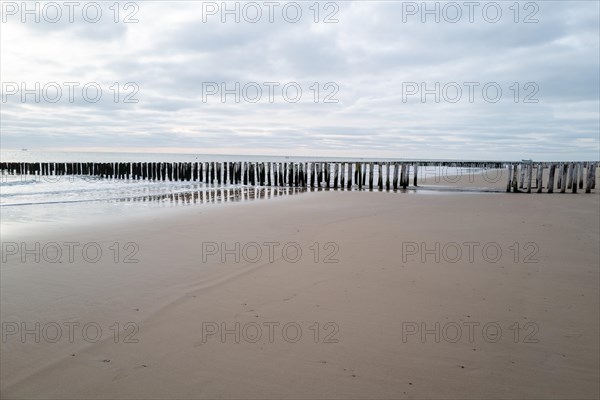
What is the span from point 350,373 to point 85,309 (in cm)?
273

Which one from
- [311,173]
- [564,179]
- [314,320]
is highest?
[311,173]

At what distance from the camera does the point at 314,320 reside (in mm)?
3768

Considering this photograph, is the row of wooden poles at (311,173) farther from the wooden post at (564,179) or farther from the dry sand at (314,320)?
the dry sand at (314,320)

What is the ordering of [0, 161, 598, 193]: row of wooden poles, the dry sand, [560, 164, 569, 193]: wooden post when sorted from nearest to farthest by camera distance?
1. the dry sand
2. [560, 164, 569, 193]: wooden post
3. [0, 161, 598, 193]: row of wooden poles

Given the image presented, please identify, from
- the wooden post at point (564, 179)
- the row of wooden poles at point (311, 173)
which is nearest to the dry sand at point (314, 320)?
the wooden post at point (564, 179)

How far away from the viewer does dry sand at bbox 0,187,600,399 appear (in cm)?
277

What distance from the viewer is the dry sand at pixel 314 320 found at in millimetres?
2766

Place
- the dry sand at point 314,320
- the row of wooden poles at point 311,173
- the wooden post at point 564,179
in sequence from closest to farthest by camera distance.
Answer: the dry sand at point 314,320
the wooden post at point 564,179
the row of wooden poles at point 311,173

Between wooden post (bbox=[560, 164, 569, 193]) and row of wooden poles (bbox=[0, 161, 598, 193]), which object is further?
row of wooden poles (bbox=[0, 161, 598, 193])

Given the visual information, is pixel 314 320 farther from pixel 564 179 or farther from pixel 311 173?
pixel 311 173

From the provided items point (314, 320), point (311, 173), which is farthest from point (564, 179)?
→ point (314, 320)

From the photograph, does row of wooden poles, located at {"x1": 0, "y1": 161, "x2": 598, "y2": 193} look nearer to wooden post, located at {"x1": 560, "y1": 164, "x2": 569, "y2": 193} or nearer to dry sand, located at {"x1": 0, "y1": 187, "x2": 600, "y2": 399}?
wooden post, located at {"x1": 560, "y1": 164, "x2": 569, "y2": 193}

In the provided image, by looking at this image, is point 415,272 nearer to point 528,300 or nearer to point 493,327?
point 528,300

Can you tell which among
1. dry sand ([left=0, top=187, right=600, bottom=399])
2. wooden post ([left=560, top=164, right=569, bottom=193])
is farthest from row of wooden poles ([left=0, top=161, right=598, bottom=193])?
dry sand ([left=0, top=187, right=600, bottom=399])
